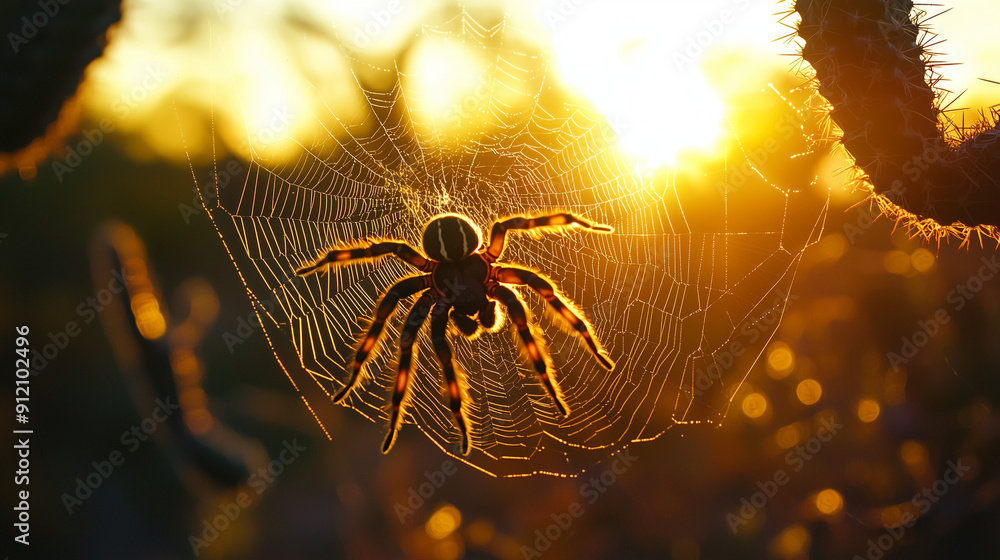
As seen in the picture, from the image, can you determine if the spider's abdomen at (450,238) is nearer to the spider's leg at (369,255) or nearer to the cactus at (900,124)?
the spider's leg at (369,255)

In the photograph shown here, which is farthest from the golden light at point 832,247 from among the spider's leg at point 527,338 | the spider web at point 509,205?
the spider's leg at point 527,338

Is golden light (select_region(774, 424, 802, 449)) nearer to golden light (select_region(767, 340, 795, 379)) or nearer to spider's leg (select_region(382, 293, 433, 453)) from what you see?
golden light (select_region(767, 340, 795, 379))

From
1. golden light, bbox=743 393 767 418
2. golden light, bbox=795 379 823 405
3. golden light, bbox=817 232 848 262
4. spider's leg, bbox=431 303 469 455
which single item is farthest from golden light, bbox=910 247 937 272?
spider's leg, bbox=431 303 469 455

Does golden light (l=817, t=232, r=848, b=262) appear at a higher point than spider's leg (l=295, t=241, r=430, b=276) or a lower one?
higher

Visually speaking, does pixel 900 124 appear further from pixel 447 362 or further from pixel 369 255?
pixel 369 255

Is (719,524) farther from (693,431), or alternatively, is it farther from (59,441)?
(59,441)

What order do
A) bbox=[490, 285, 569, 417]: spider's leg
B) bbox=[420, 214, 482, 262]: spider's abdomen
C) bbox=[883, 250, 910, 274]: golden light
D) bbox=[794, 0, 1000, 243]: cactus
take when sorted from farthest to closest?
bbox=[883, 250, 910, 274]: golden light, bbox=[420, 214, 482, 262]: spider's abdomen, bbox=[490, 285, 569, 417]: spider's leg, bbox=[794, 0, 1000, 243]: cactus

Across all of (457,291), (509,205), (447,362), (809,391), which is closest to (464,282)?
(457,291)
